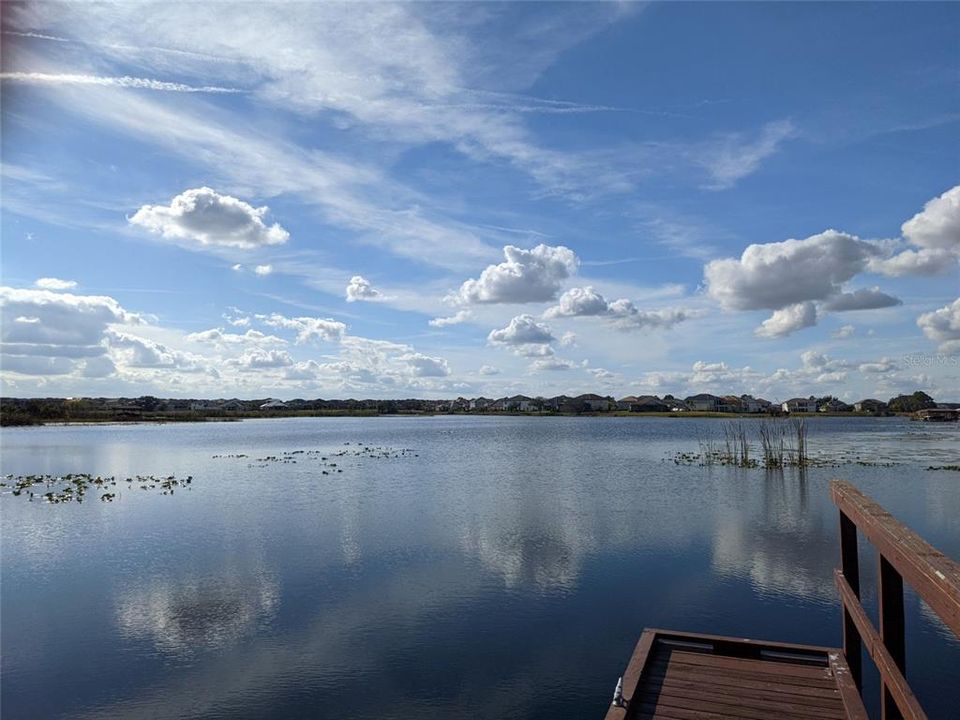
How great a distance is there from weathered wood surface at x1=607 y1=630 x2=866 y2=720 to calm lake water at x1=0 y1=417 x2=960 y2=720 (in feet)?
9.11

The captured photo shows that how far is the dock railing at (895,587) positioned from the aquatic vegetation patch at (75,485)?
39.7 metres

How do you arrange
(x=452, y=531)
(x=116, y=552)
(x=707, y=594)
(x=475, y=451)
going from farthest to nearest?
(x=475, y=451), (x=452, y=531), (x=116, y=552), (x=707, y=594)

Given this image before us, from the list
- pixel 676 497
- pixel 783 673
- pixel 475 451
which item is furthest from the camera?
pixel 475 451

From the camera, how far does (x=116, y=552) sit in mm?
25797

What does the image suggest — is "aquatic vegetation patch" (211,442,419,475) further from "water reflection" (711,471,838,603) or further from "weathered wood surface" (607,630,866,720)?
"weathered wood surface" (607,630,866,720)

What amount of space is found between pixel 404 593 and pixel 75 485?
33.6 m

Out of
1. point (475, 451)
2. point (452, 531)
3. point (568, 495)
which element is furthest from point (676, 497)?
point (475, 451)

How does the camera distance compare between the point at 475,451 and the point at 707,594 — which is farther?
the point at 475,451

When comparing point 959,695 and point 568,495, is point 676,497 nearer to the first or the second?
point 568,495

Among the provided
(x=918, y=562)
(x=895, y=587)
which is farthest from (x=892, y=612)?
(x=918, y=562)

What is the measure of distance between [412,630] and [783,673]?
9.45 metres

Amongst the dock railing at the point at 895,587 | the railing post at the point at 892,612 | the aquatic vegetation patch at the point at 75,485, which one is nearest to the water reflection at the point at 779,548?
the dock railing at the point at 895,587

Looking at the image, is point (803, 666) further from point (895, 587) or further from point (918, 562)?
point (918, 562)

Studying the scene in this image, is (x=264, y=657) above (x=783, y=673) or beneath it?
beneath
